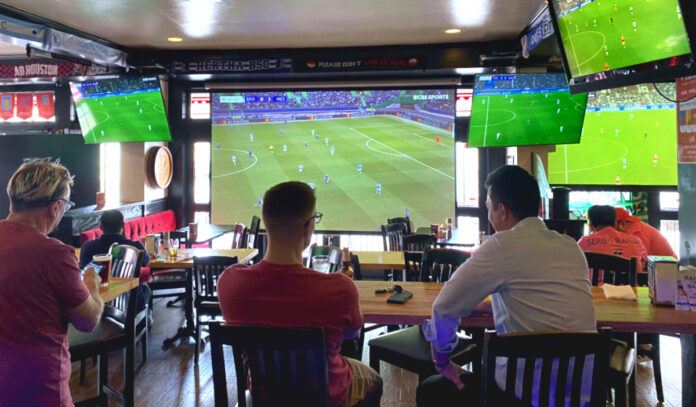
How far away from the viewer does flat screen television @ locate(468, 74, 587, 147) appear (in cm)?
559

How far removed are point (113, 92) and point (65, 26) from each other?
3.77 ft

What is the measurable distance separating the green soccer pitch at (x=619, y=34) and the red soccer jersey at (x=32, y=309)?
294cm

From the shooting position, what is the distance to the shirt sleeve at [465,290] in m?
1.80

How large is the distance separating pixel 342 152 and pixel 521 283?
599 centimetres

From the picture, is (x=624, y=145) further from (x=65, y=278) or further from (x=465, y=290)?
(x=65, y=278)

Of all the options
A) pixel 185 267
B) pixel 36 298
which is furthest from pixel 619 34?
pixel 185 267

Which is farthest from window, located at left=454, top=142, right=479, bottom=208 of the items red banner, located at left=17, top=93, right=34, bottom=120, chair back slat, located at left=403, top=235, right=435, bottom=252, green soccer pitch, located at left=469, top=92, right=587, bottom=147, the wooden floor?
red banner, located at left=17, top=93, right=34, bottom=120

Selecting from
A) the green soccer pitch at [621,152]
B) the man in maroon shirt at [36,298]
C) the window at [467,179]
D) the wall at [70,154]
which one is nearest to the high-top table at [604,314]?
the man in maroon shirt at [36,298]

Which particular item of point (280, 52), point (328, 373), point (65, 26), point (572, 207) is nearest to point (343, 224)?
point (280, 52)

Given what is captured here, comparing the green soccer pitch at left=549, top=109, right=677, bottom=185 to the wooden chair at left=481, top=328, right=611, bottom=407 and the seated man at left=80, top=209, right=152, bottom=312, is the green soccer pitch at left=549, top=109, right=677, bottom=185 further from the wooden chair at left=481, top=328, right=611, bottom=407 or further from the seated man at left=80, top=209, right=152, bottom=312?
the wooden chair at left=481, top=328, right=611, bottom=407

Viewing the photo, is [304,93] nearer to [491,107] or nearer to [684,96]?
[491,107]

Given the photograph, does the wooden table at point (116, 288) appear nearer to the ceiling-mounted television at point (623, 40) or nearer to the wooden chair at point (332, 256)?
the wooden chair at point (332, 256)

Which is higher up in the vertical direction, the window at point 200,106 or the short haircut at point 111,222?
the window at point 200,106

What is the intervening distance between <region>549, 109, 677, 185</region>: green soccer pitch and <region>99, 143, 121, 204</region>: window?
21.0ft
